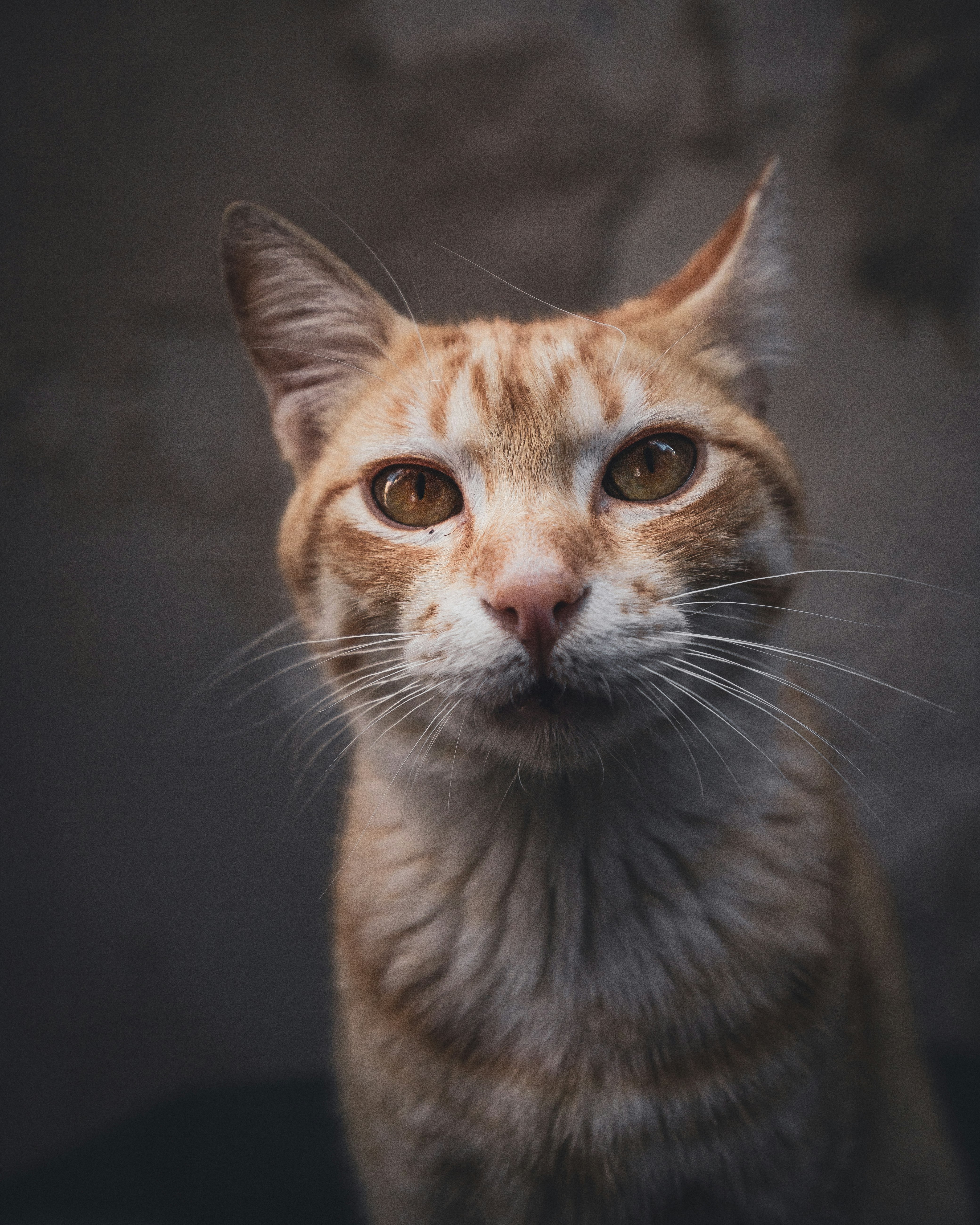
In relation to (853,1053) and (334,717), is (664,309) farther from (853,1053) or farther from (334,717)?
(853,1053)

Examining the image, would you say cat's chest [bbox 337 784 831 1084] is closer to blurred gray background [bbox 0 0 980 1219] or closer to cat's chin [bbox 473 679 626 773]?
cat's chin [bbox 473 679 626 773]

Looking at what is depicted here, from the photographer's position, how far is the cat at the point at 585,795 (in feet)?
2.30

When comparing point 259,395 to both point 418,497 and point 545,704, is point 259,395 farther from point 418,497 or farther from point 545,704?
point 545,704

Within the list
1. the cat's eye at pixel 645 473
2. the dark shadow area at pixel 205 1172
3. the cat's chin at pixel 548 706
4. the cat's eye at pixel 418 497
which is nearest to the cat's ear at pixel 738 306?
the cat's eye at pixel 645 473

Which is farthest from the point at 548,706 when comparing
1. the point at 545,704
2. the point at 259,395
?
the point at 259,395

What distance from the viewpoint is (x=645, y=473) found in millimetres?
755

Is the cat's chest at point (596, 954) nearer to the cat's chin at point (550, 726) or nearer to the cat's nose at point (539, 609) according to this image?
the cat's chin at point (550, 726)

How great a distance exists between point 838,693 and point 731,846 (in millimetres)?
655

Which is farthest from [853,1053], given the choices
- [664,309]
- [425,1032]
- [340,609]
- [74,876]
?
[74,876]

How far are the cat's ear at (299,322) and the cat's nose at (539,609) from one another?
1.39 feet

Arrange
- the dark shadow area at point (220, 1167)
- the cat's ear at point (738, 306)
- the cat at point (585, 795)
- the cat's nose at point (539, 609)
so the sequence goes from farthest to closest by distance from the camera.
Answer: the dark shadow area at point (220, 1167)
the cat's ear at point (738, 306)
the cat at point (585, 795)
the cat's nose at point (539, 609)

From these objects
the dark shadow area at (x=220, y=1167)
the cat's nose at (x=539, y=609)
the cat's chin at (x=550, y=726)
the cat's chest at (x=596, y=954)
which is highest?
the cat's nose at (x=539, y=609)

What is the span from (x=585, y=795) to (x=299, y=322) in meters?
0.62

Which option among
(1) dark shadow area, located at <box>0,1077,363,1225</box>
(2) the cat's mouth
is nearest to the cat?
(2) the cat's mouth
